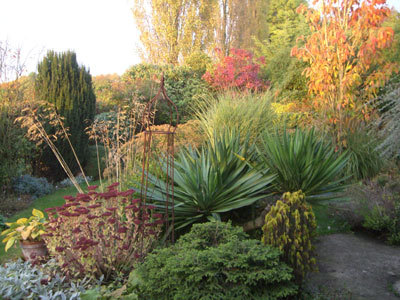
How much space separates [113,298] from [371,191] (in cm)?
386

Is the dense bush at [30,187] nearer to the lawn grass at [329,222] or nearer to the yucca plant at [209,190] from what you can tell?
the yucca plant at [209,190]

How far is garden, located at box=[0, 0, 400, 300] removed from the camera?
9.32 ft

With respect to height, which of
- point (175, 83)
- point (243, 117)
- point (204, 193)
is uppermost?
point (175, 83)

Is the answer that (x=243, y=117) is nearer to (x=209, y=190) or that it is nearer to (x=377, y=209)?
(x=377, y=209)

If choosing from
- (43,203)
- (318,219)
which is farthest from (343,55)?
(43,203)

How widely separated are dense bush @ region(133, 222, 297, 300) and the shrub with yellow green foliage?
10cm

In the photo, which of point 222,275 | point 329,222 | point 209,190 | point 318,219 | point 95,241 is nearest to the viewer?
point 222,275

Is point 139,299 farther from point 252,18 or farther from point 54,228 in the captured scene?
point 252,18

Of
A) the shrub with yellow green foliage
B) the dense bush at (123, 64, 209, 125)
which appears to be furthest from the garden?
the dense bush at (123, 64, 209, 125)

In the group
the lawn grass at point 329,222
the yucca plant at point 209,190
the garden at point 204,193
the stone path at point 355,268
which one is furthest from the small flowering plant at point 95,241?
the lawn grass at point 329,222

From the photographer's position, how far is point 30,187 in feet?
26.4

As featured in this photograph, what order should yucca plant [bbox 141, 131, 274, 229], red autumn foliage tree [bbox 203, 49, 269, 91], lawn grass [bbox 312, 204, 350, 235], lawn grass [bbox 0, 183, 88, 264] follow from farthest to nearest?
red autumn foliage tree [bbox 203, 49, 269, 91], lawn grass [bbox 0, 183, 88, 264], lawn grass [bbox 312, 204, 350, 235], yucca plant [bbox 141, 131, 274, 229]

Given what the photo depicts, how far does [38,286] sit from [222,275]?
1367 mm

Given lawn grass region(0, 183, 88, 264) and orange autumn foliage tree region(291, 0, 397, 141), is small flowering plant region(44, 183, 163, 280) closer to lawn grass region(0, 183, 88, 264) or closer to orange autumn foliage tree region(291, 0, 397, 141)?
lawn grass region(0, 183, 88, 264)
